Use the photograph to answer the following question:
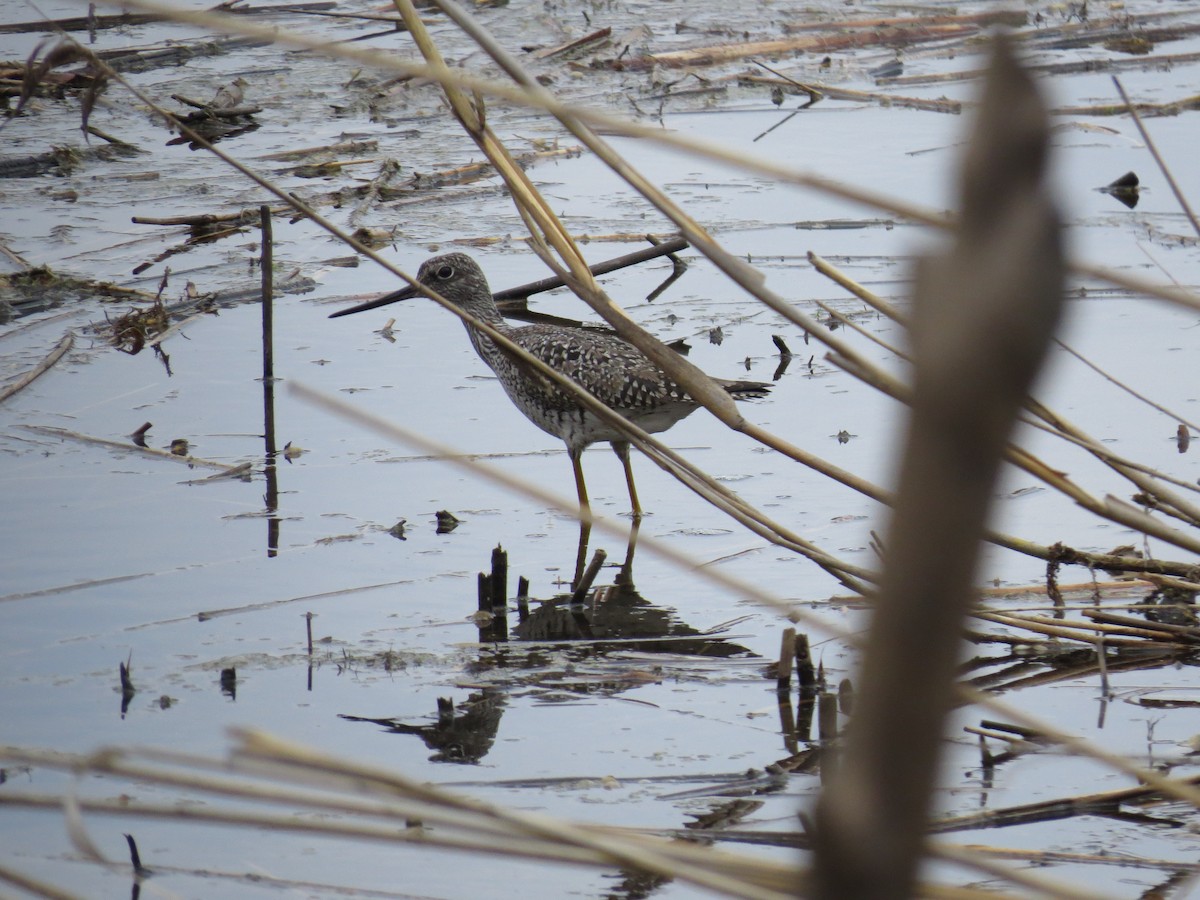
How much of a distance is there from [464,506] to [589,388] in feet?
2.64

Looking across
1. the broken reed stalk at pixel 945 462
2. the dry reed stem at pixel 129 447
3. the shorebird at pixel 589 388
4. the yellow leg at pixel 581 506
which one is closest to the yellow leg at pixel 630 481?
the shorebird at pixel 589 388

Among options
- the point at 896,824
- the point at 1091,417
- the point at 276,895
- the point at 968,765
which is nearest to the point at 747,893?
the point at 896,824

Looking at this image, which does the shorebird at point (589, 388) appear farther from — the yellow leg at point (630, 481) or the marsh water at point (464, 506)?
the marsh water at point (464, 506)

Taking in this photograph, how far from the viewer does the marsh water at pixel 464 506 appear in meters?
3.29

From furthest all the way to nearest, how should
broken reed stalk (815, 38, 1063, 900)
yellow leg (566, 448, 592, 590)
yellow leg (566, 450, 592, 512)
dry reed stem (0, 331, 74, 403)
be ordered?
dry reed stem (0, 331, 74, 403) → yellow leg (566, 450, 592, 512) → yellow leg (566, 448, 592, 590) → broken reed stalk (815, 38, 1063, 900)

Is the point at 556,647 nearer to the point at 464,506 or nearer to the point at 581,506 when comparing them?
the point at 581,506

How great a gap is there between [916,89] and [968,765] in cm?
869

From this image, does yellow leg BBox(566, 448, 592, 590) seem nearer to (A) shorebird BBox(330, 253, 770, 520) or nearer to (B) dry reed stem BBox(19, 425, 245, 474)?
(A) shorebird BBox(330, 253, 770, 520)

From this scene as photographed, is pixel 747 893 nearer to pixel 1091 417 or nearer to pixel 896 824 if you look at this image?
pixel 896 824

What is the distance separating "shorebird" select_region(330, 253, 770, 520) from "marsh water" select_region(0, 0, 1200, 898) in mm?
246

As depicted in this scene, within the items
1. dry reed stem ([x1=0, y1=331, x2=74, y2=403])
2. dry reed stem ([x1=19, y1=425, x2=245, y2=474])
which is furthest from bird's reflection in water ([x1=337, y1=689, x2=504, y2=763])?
dry reed stem ([x1=0, y1=331, x2=74, y2=403])

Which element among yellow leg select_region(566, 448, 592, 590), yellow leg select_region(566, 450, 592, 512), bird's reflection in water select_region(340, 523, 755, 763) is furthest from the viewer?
yellow leg select_region(566, 450, 592, 512)

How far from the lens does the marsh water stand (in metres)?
3.29

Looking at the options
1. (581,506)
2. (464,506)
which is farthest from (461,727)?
(464,506)
